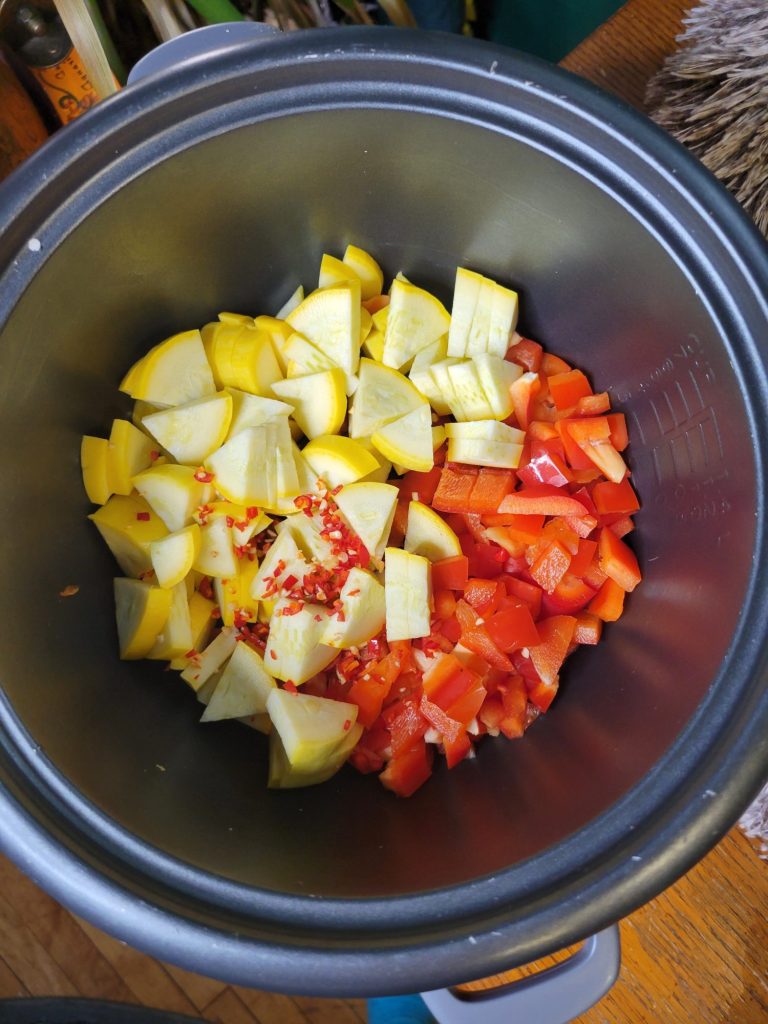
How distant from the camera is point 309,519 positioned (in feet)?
3.18

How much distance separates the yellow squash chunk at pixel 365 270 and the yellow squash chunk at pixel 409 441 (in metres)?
0.17

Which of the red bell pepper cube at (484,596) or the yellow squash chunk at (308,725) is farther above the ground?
the red bell pepper cube at (484,596)

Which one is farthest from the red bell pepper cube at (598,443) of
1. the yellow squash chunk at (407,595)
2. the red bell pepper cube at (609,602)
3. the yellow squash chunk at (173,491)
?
the yellow squash chunk at (173,491)

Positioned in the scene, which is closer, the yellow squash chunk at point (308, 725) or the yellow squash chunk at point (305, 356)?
the yellow squash chunk at point (308, 725)

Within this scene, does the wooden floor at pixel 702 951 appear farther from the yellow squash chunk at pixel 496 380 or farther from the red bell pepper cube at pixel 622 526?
the yellow squash chunk at pixel 496 380

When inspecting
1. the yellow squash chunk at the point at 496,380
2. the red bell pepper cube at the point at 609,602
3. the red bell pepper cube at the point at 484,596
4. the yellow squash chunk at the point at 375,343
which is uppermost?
the yellow squash chunk at the point at 375,343

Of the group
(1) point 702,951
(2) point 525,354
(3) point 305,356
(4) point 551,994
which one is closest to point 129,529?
(3) point 305,356

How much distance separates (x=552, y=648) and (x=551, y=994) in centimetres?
39

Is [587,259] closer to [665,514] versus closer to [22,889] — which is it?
[665,514]

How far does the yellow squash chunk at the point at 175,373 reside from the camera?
37.9 inches

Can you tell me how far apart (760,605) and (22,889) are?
1.17 meters

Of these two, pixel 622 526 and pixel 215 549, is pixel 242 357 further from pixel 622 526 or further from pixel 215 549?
pixel 622 526

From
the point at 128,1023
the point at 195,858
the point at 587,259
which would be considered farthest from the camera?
the point at 128,1023

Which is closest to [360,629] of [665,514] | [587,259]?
[665,514]
